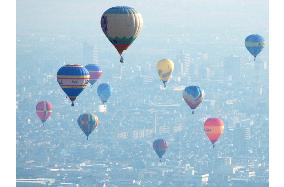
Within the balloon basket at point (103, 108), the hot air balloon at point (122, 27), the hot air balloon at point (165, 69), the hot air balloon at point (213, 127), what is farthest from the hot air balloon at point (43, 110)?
the balloon basket at point (103, 108)

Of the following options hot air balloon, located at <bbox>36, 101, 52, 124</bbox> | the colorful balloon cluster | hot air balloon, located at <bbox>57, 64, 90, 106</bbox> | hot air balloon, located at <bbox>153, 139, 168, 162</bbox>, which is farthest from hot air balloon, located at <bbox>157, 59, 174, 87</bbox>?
hot air balloon, located at <bbox>57, 64, 90, 106</bbox>

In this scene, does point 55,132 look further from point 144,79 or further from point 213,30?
point 213,30

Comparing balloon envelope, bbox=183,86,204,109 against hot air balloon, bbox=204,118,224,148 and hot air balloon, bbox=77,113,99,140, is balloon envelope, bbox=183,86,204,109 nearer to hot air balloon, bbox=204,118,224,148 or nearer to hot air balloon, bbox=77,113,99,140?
hot air balloon, bbox=204,118,224,148

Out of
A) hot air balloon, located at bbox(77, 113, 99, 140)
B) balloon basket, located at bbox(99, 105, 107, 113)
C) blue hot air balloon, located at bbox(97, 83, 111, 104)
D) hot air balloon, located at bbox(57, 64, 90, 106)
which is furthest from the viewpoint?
balloon basket, located at bbox(99, 105, 107, 113)

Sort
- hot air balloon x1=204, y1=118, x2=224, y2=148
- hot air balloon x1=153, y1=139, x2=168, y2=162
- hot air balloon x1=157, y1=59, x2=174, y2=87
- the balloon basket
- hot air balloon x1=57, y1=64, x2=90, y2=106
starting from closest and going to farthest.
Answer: hot air balloon x1=57, y1=64, x2=90, y2=106
hot air balloon x1=204, y1=118, x2=224, y2=148
hot air balloon x1=157, y1=59, x2=174, y2=87
hot air balloon x1=153, y1=139, x2=168, y2=162
the balloon basket

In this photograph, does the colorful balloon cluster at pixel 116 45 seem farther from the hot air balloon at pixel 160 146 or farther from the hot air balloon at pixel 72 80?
the hot air balloon at pixel 160 146

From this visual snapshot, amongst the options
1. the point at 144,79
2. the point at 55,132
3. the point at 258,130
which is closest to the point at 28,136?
the point at 55,132

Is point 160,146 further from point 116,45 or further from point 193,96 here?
point 116,45
